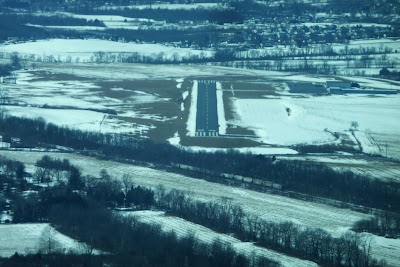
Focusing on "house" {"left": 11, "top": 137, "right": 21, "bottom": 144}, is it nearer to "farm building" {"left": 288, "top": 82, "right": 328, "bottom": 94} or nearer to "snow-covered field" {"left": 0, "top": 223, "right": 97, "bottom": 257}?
"snow-covered field" {"left": 0, "top": 223, "right": 97, "bottom": 257}

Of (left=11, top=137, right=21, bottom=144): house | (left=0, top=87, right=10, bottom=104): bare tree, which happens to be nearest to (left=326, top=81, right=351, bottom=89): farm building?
(left=0, top=87, right=10, bottom=104): bare tree

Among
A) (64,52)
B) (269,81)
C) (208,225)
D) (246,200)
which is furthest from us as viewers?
(64,52)

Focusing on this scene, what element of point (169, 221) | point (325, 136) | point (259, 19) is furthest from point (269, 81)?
point (169, 221)

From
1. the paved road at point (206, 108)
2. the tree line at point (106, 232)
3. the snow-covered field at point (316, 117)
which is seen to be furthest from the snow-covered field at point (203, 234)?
the paved road at point (206, 108)

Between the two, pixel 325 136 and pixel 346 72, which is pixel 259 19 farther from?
pixel 325 136

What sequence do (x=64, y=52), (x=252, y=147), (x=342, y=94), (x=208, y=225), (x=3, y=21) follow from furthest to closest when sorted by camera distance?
(x=3, y=21) → (x=64, y=52) → (x=342, y=94) → (x=252, y=147) → (x=208, y=225)

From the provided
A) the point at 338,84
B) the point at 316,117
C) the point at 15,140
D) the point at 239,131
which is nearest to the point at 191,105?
the point at 239,131

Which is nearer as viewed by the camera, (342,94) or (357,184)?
(357,184)

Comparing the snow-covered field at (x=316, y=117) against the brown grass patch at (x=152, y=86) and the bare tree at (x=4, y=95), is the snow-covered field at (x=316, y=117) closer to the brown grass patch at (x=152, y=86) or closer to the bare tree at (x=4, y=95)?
the brown grass patch at (x=152, y=86)
